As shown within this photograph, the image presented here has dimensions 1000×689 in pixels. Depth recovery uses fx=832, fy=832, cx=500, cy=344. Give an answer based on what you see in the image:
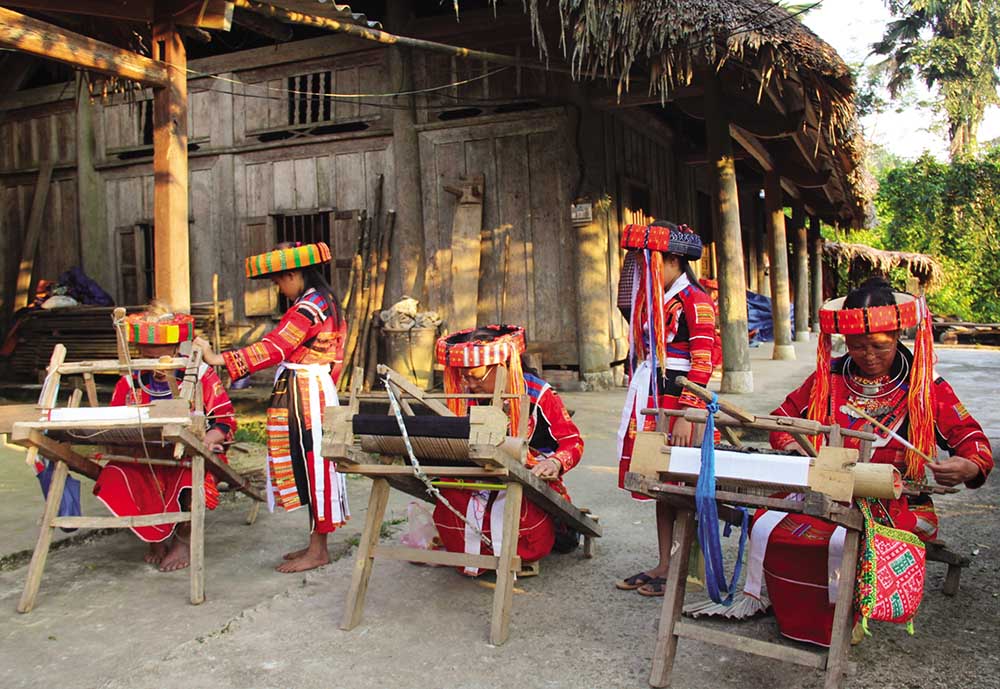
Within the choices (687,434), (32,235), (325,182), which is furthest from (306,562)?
(32,235)

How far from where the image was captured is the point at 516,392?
144 inches

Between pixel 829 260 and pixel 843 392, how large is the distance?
844 inches

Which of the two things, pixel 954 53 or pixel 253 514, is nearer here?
pixel 253 514

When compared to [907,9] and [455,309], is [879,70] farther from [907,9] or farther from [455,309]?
[455,309]

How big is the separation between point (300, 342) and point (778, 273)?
425 inches

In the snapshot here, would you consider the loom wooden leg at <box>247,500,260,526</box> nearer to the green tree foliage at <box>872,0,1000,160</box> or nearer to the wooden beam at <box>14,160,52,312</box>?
the wooden beam at <box>14,160,52,312</box>

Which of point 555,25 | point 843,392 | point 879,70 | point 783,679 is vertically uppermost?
point 879,70

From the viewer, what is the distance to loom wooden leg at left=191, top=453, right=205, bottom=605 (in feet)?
11.8

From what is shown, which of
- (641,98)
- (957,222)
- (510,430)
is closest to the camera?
(510,430)

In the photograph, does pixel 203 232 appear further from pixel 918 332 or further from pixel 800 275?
pixel 800 275

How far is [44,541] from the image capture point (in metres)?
3.59

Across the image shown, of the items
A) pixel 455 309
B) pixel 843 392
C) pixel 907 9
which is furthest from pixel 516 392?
pixel 907 9

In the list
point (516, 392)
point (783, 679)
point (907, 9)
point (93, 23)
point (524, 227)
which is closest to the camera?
point (783, 679)

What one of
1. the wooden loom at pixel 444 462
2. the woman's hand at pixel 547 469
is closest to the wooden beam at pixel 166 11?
the wooden loom at pixel 444 462
